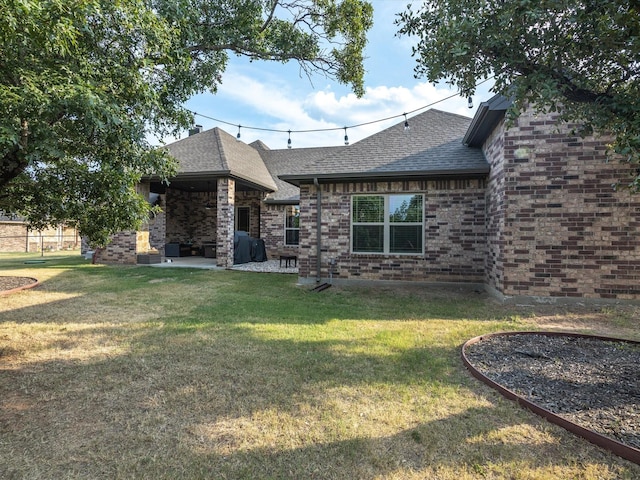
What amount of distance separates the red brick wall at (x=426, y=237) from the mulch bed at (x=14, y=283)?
6.71m

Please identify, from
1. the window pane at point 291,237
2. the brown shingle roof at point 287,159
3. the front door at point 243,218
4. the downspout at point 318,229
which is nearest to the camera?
the downspout at point 318,229

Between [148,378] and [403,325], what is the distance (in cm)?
360

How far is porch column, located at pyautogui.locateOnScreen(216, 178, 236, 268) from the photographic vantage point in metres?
12.3

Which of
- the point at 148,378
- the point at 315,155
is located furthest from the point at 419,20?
the point at 315,155

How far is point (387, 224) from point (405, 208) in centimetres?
63

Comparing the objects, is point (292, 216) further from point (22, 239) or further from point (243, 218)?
point (22, 239)

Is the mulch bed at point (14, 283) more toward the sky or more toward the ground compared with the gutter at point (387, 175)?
more toward the ground

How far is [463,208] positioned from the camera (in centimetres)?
856

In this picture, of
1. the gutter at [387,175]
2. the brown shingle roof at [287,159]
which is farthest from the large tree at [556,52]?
the brown shingle roof at [287,159]

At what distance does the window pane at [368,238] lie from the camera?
9.12m

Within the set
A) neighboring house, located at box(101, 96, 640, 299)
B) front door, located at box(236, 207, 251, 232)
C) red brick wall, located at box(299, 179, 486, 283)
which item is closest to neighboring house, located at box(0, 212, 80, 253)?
front door, located at box(236, 207, 251, 232)

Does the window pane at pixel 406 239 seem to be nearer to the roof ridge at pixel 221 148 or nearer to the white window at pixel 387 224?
the white window at pixel 387 224

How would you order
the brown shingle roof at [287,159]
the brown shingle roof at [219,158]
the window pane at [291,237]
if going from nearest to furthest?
the brown shingle roof at [219,158] → the window pane at [291,237] → the brown shingle roof at [287,159]

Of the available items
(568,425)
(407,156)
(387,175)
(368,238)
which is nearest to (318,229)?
(368,238)
